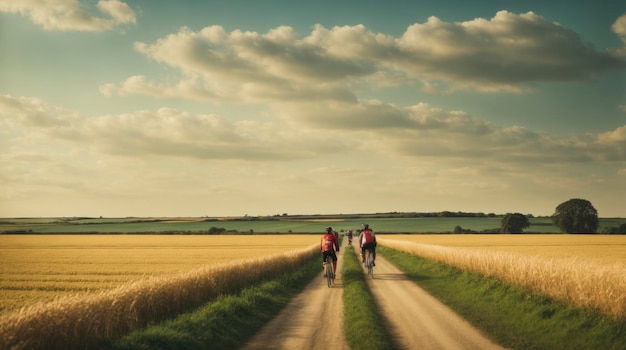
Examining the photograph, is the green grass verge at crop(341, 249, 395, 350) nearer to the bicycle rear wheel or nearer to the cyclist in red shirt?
the bicycle rear wheel

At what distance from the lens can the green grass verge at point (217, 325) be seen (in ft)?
30.7

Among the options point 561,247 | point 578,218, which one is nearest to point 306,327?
point 561,247

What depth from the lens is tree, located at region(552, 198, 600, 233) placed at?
114 meters

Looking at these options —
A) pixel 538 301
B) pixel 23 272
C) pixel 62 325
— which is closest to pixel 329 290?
pixel 538 301

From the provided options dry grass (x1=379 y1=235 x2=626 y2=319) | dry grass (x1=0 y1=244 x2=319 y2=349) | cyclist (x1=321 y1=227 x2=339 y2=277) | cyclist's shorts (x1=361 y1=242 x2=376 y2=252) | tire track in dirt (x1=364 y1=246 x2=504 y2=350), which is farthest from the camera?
cyclist's shorts (x1=361 y1=242 x2=376 y2=252)

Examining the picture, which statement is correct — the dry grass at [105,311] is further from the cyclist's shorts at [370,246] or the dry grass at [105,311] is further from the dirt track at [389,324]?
the cyclist's shorts at [370,246]

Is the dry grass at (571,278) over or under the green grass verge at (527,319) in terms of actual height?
over

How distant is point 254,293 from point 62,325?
8.88m

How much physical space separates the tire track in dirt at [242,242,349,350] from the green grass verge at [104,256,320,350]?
1.34 feet

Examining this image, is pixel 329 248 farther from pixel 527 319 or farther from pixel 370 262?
pixel 527 319

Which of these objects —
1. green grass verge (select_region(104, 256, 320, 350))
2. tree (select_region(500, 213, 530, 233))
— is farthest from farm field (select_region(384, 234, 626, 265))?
tree (select_region(500, 213, 530, 233))

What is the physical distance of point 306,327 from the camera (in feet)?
38.5

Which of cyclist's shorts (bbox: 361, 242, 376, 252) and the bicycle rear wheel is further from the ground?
cyclist's shorts (bbox: 361, 242, 376, 252)

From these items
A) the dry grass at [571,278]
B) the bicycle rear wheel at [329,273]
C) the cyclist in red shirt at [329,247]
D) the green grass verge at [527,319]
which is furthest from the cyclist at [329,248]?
the dry grass at [571,278]
